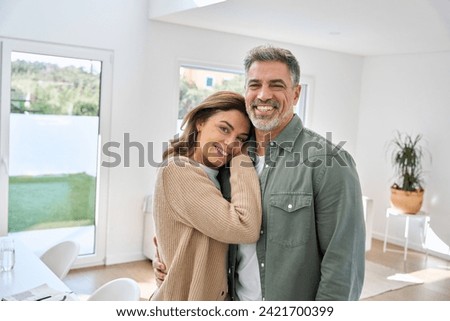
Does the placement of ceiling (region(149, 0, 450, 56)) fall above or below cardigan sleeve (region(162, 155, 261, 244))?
above

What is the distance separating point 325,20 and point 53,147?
2.18m

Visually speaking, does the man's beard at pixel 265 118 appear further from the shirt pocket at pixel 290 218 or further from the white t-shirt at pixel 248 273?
the white t-shirt at pixel 248 273

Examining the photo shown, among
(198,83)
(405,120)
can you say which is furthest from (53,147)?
(405,120)

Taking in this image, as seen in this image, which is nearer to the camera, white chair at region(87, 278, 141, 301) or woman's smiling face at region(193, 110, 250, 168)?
woman's smiling face at region(193, 110, 250, 168)

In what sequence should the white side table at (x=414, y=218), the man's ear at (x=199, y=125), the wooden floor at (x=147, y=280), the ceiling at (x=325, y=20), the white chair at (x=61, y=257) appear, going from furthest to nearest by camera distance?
the white side table at (x=414, y=218) < the wooden floor at (x=147, y=280) < the ceiling at (x=325, y=20) < the white chair at (x=61, y=257) < the man's ear at (x=199, y=125)

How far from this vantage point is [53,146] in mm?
3393

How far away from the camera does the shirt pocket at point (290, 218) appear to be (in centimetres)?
118

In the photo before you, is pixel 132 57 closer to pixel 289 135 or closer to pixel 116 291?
pixel 116 291

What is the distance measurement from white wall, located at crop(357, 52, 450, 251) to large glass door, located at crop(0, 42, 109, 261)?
2.97m

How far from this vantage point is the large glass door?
321 cm

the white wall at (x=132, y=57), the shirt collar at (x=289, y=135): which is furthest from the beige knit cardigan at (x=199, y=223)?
the white wall at (x=132, y=57)

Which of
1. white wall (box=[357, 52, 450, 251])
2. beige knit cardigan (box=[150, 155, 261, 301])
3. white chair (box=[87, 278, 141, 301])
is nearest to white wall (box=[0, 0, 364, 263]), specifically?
white wall (box=[357, 52, 450, 251])

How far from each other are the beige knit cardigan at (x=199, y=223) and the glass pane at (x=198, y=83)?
2.68 meters

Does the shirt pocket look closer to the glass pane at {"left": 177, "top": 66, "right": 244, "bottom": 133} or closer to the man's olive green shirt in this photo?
the man's olive green shirt
